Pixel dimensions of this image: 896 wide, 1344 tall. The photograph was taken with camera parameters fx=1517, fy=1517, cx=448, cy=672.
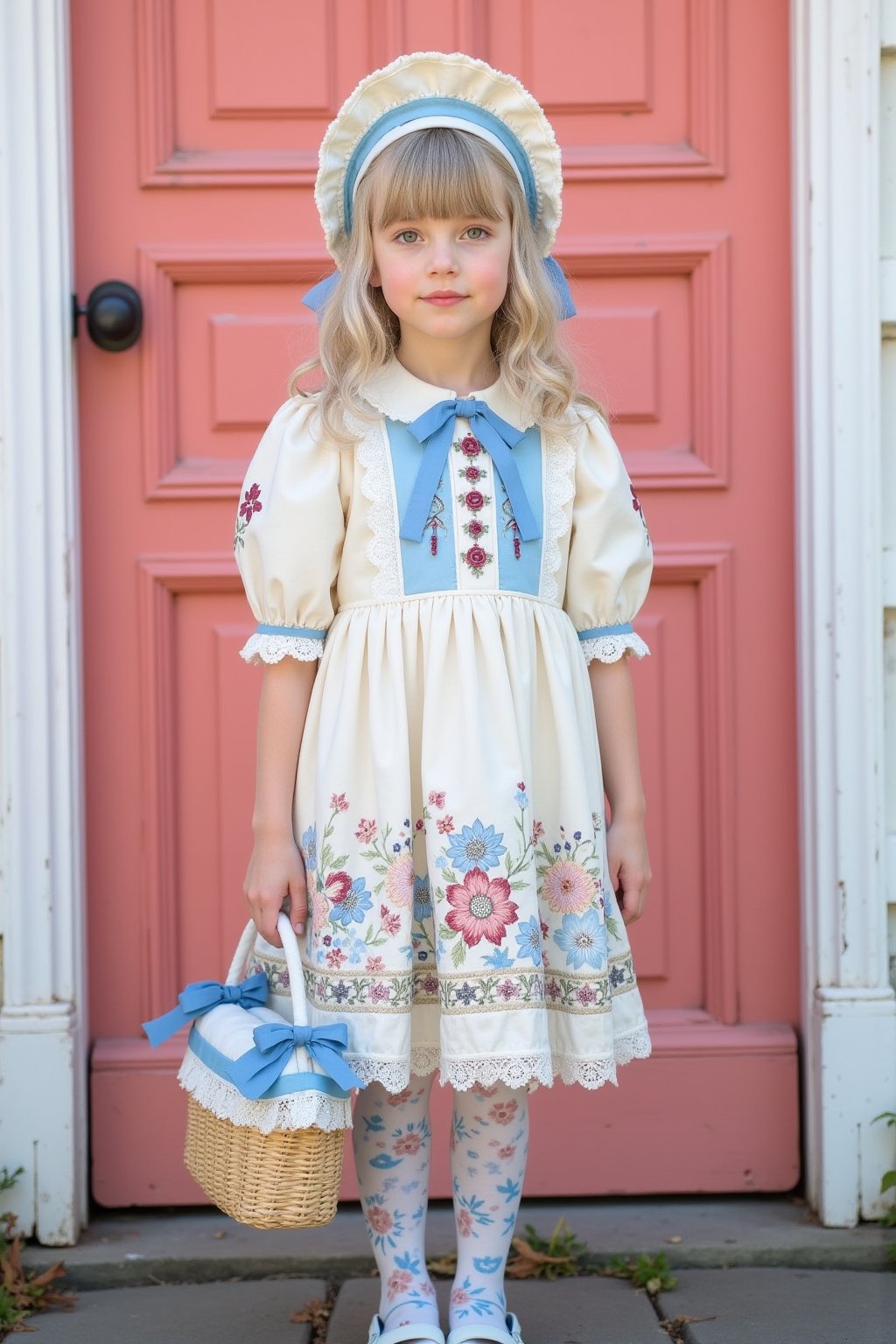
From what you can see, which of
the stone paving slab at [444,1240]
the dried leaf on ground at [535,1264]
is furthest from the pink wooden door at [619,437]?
the dried leaf on ground at [535,1264]

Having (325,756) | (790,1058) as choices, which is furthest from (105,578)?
(790,1058)

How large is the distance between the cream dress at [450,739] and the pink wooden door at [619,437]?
62cm

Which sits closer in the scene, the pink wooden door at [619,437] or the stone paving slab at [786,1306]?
the stone paving slab at [786,1306]

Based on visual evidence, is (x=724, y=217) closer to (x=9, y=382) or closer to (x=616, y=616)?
(x=616, y=616)

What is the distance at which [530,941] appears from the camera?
1.89 metres

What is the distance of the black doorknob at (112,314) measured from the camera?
2559mm

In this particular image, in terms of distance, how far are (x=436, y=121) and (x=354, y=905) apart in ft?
3.37

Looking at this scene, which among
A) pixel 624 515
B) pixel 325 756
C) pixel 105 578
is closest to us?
pixel 325 756

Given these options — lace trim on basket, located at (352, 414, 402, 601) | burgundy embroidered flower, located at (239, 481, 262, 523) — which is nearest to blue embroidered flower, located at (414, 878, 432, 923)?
lace trim on basket, located at (352, 414, 402, 601)

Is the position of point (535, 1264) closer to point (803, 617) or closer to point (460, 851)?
point (460, 851)

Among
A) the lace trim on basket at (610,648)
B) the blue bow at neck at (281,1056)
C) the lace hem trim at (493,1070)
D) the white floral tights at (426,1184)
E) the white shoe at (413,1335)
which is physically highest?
the lace trim on basket at (610,648)

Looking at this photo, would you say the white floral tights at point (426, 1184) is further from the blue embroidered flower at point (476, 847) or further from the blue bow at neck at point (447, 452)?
the blue bow at neck at point (447, 452)

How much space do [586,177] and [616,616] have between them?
3.12 ft

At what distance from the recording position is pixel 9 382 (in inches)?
97.9
